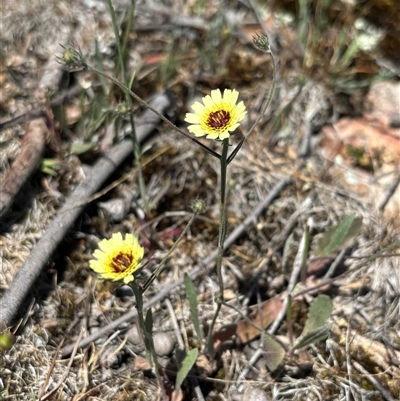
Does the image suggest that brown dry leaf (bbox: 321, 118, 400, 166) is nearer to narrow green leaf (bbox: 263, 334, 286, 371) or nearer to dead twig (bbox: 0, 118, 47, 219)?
narrow green leaf (bbox: 263, 334, 286, 371)

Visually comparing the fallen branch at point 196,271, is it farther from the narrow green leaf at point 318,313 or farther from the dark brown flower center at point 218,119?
the dark brown flower center at point 218,119

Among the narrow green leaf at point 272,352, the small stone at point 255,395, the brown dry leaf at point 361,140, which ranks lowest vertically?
the small stone at point 255,395

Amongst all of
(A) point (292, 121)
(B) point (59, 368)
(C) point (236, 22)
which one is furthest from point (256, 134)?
(B) point (59, 368)

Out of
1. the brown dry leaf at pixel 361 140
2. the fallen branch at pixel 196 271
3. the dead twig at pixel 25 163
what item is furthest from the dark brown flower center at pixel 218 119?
the brown dry leaf at pixel 361 140

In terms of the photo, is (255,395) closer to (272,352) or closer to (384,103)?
(272,352)

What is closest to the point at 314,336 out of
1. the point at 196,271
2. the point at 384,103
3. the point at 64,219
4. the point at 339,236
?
the point at 339,236

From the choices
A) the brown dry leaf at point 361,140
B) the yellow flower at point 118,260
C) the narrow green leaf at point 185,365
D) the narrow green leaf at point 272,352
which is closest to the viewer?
the yellow flower at point 118,260

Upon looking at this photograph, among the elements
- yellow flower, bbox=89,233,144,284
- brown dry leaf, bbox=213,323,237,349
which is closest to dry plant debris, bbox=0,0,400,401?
brown dry leaf, bbox=213,323,237,349
